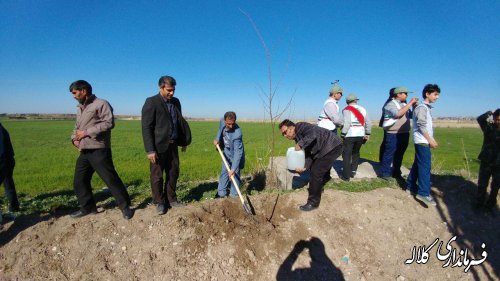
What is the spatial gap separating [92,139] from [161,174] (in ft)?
3.40

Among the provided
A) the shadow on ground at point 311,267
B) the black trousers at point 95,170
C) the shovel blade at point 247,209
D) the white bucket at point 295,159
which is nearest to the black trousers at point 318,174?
the white bucket at point 295,159

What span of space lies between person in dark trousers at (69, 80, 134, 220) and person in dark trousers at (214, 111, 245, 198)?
1765 mm

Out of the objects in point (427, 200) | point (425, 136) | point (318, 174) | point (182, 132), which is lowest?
point (427, 200)

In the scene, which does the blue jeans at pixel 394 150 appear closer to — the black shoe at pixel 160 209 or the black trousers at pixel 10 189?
the black shoe at pixel 160 209

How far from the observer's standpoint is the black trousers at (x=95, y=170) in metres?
3.63

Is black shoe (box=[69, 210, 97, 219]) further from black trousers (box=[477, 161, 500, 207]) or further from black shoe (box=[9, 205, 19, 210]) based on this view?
black trousers (box=[477, 161, 500, 207])

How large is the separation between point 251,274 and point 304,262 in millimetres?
758

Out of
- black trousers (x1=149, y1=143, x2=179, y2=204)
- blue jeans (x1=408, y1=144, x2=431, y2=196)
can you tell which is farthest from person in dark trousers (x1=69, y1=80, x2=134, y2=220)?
blue jeans (x1=408, y1=144, x2=431, y2=196)

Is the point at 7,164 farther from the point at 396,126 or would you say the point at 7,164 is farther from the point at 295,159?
the point at 396,126

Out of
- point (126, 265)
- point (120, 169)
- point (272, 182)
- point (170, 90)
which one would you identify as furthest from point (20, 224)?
point (120, 169)

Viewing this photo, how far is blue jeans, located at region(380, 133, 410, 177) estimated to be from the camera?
5.25 meters

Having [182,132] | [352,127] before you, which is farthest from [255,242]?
[352,127]

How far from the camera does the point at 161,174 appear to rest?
3.95 meters

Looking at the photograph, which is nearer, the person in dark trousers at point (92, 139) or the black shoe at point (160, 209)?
the person in dark trousers at point (92, 139)
